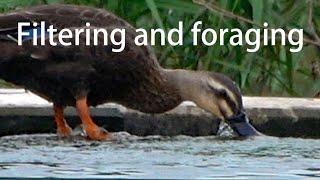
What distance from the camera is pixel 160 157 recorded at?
4.43 metres

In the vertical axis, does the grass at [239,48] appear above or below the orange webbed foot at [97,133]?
above

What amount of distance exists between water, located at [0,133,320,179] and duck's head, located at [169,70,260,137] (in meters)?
0.21

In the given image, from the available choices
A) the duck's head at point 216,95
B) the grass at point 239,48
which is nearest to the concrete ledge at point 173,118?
the duck's head at point 216,95

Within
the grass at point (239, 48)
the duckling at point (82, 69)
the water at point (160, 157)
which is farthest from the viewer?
the grass at point (239, 48)

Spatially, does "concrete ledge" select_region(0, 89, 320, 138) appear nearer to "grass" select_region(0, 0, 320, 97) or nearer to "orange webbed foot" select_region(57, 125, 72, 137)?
"orange webbed foot" select_region(57, 125, 72, 137)

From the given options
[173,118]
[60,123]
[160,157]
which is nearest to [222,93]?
[173,118]

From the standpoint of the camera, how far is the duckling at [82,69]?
18.3ft

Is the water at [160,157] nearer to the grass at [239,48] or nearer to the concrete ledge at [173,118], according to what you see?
the concrete ledge at [173,118]

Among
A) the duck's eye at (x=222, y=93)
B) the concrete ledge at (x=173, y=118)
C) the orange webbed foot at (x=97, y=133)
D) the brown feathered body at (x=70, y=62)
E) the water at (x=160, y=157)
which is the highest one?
the brown feathered body at (x=70, y=62)

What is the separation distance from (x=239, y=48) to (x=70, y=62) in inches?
47.3

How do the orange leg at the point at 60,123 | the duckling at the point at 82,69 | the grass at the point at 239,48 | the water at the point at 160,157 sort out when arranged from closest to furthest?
the water at the point at 160,157, the orange leg at the point at 60,123, the duckling at the point at 82,69, the grass at the point at 239,48

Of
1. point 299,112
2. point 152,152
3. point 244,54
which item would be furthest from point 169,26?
point 152,152

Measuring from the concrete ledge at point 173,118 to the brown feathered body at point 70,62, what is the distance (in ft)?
0.26

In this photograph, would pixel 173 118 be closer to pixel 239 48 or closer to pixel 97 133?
pixel 97 133
